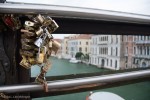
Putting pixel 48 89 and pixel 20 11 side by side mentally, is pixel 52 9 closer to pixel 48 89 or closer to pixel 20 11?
pixel 20 11

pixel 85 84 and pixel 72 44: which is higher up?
pixel 85 84

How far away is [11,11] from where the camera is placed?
1.46 feet

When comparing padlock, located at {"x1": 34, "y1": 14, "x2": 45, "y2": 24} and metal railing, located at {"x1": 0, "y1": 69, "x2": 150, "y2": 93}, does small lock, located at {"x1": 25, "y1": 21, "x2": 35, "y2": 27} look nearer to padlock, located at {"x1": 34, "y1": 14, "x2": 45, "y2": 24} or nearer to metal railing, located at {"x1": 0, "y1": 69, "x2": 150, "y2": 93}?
padlock, located at {"x1": 34, "y1": 14, "x2": 45, "y2": 24}

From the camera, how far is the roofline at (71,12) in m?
0.45

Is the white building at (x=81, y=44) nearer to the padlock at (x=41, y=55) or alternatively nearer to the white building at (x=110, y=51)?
the white building at (x=110, y=51)

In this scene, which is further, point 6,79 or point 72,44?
point 72,44

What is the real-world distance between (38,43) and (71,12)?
0.10 meters

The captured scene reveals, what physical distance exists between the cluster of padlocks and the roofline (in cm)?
2

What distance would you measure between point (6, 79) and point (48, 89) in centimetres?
12

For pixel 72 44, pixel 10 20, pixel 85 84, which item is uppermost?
pixel 10 20

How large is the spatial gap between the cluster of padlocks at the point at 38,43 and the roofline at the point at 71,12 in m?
0.02

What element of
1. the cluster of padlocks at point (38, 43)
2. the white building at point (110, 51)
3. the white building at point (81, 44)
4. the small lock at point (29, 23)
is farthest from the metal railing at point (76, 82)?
the white building at point (81, 44)

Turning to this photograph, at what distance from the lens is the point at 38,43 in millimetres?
462

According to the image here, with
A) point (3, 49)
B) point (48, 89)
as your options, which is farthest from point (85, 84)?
point (3, 49)
